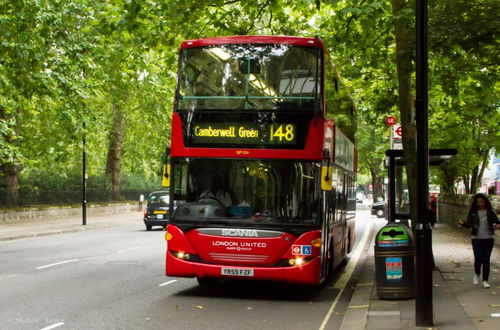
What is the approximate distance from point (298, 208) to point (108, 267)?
6345mm

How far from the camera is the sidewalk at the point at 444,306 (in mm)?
8742

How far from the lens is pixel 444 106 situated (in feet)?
64.1

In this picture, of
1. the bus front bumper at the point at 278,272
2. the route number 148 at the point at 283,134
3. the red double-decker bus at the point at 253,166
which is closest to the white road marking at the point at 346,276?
the bus front bumper at the point at 278,272

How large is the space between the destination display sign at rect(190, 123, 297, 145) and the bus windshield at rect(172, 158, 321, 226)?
32 centimetres

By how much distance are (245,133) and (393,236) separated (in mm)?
2802

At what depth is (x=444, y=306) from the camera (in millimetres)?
10086

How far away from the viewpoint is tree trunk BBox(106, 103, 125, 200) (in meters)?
50.1

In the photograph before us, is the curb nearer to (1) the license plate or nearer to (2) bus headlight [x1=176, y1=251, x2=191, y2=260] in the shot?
(1) the license plate

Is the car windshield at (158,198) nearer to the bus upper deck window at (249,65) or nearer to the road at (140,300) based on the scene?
the road at (140,300)

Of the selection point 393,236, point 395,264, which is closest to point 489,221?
point 393,236

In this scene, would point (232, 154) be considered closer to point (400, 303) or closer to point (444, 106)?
point (400, 303)

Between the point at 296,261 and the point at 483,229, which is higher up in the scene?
the point at 483,229

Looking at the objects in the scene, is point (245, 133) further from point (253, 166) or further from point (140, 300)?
point (140, 300)

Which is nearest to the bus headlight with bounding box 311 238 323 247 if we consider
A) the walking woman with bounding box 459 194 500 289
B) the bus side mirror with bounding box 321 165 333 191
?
the bus side mirror with bounding box 321 165 333 191
